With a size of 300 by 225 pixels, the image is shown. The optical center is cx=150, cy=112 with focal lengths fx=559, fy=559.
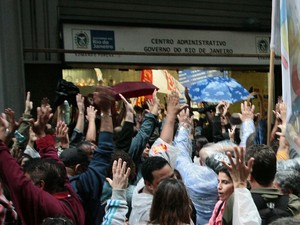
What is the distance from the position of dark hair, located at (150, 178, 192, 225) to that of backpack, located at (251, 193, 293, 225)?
45 cm

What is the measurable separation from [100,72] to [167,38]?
6.65ft

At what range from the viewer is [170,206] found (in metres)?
3.46

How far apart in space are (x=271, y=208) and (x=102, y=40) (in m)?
10.8

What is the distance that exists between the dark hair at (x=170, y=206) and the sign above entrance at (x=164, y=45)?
9.28m

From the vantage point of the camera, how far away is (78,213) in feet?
12.2

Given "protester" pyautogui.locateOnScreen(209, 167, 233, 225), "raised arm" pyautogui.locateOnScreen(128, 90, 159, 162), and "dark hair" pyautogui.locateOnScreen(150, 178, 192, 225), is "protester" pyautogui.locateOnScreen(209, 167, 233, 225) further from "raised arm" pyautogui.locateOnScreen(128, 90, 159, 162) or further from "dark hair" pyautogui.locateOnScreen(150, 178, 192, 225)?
"raised arm" pyautogui.locateOnScreen(128, 90, 159, 162)

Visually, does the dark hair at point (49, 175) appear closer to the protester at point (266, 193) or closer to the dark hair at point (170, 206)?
the dark hair at point (170, 206)

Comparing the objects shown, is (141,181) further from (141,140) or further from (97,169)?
(141,140)

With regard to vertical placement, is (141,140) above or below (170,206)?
above

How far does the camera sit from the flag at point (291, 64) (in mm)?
5027

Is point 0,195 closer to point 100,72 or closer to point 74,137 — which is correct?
point 74,137

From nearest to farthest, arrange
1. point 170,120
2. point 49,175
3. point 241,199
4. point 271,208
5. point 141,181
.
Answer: point 241,199
point 271,208
point 49,175
point 141,181
point 170,120

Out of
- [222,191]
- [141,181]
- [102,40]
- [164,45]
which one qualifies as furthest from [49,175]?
[164,45]

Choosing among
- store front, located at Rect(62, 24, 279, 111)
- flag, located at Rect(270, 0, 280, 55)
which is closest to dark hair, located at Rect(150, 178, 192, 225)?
flag, located at Rect(270, 0, 280, 55)
